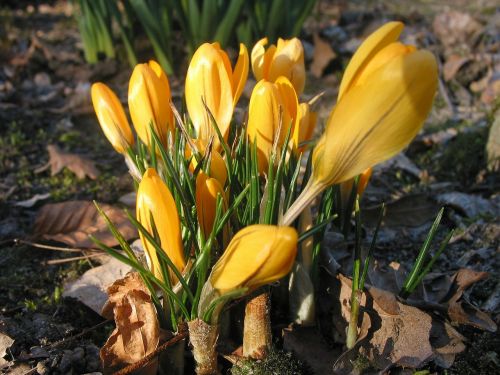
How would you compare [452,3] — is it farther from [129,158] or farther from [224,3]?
[129,158]

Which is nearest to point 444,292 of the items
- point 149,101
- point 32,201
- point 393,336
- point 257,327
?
point 393,336

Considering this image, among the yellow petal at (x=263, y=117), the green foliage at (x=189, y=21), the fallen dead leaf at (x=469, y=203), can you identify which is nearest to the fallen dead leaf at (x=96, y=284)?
the yellow petal at (x=263, y=117)

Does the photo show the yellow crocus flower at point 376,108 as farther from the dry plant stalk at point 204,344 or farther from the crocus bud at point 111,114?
the crocus bud at point 111,114

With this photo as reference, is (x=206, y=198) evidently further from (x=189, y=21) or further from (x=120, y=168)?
(x=189, y=21)

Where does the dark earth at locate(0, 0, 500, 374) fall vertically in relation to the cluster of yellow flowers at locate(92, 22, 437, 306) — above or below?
below

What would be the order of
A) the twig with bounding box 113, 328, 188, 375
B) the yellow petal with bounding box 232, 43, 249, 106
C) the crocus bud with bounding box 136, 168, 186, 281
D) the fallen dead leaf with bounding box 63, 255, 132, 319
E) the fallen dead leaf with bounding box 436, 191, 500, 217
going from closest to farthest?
the crocus bud with bounding box 136, 168, 186, 281, the twig with bounding box 113, 328, 188, 375, the yellow petal with bounding box 232, 43, 249, 106, the fallen dead leaf with bounding box 63, 255, 132, 319, the fallen dead leaf with bounding box 436, 191, 500, 217

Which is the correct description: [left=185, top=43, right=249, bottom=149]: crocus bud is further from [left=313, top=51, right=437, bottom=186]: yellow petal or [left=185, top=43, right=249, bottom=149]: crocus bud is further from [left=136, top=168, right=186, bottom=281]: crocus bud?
[left=313, top=51, right=437, bottom=186]: yellow petal

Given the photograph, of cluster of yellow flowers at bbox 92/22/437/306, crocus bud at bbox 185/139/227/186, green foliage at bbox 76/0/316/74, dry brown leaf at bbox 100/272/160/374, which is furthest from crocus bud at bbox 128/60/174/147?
green foliage at bbox 76/0/316/74

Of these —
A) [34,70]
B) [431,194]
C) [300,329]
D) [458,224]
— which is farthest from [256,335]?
[34,70]
